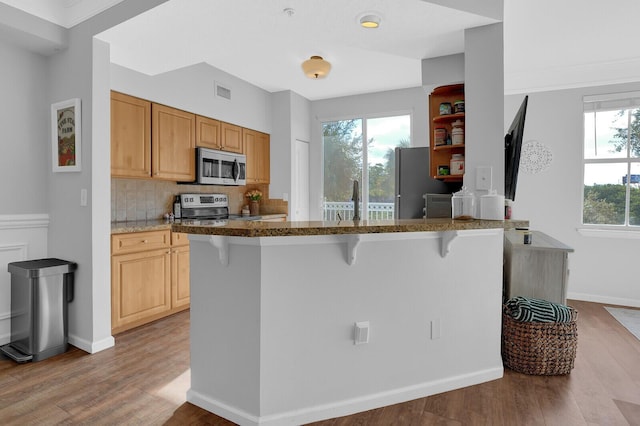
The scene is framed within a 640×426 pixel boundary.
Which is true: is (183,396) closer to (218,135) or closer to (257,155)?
(218,135)

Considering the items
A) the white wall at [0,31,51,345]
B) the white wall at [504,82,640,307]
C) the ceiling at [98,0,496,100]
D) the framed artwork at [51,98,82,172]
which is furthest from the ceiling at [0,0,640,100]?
the framed artwork at [51,98,82,172]

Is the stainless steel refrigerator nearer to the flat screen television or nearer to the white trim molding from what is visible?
the flat screen television

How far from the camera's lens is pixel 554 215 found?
14.7ft

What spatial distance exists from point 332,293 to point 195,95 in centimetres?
316

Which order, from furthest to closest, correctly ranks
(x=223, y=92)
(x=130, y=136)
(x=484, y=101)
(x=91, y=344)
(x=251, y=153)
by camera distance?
(x=251, y=153) < (x=223, y=92) < (x=130, y=136) < (x=91, y=344) < (x=484, y=101)

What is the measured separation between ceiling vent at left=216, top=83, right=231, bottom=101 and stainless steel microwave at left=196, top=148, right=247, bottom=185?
27.2 inches

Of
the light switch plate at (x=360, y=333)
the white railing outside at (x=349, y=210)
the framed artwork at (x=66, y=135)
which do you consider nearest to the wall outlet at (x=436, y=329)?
the light switch plate at (x=360, y=333)

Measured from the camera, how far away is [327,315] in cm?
194

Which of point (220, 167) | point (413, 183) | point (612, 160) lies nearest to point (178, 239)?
point (220, 167)

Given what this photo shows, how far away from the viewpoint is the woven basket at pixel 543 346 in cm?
241

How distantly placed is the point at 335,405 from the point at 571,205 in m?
3.92

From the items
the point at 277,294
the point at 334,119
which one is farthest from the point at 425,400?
the point at 334,119

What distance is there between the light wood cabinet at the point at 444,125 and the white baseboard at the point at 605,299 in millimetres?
2637

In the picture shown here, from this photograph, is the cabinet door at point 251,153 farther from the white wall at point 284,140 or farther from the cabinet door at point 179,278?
the cabinet door at point 179,278
